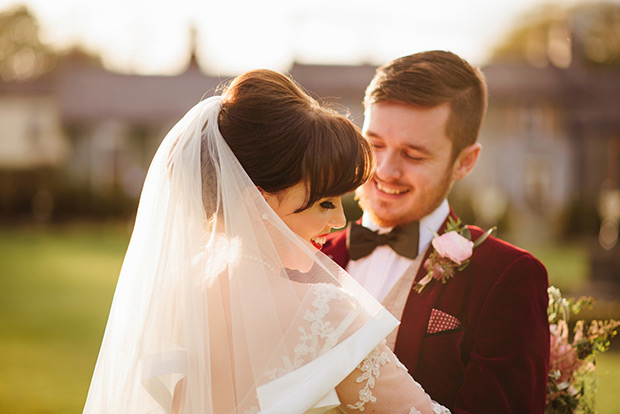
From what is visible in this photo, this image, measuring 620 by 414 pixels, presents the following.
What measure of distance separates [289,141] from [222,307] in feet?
2.01

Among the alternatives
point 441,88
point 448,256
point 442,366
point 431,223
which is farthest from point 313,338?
point 441,88

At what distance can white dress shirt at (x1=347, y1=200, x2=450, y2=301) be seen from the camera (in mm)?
3461

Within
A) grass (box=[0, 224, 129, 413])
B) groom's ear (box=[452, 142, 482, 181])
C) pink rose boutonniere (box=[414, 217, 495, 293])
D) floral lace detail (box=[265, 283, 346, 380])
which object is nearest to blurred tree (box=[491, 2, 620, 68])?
grass (box=[0, 224, 129, 413])

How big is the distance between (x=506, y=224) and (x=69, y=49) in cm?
3973

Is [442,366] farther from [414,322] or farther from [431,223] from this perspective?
[431,223]

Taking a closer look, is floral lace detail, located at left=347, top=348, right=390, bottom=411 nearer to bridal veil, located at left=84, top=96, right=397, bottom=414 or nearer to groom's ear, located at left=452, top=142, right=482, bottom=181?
bridal veil, located at left=84, top=96, right=397, bottom=414

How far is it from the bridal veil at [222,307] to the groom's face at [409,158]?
107 centimetres

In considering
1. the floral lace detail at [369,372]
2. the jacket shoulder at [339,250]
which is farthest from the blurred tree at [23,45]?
the floral lace detail at [369,372]

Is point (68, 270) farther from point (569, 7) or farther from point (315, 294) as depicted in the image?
point (569, 7)

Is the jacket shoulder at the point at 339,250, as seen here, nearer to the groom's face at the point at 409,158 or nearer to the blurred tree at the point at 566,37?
the groom's face at the point at 409,158

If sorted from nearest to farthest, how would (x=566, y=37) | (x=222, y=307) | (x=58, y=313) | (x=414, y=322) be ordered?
1. (x=222, y=307)
2. (x=414, y=322)
3. (x=58, y=313)
4. (x=566, y=37)

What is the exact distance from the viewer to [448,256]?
3096mm

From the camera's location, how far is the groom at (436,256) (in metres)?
2.88

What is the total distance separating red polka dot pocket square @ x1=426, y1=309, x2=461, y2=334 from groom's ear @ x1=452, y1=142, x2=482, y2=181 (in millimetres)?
814
